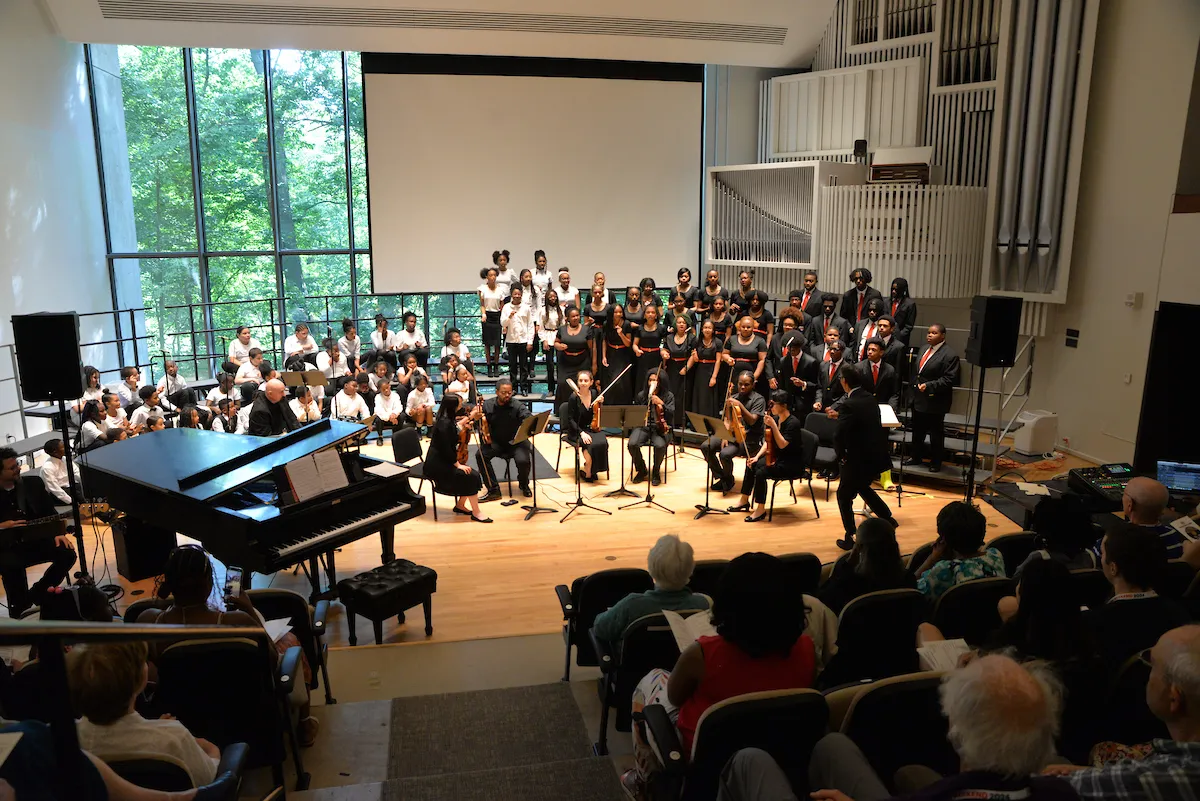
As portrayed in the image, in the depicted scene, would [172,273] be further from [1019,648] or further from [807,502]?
[1019,648]

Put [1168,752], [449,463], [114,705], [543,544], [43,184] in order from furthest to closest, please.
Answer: [43,184] → [449,463] → [543,544] → [114,705] → [1168,752]

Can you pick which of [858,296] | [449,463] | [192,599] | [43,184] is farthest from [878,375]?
[43,184]

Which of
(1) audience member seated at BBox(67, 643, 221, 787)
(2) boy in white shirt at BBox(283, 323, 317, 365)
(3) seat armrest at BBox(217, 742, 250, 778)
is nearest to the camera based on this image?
(1) audience member seated at BBox(67, 643, 221, 787)

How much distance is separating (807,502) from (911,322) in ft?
9.09

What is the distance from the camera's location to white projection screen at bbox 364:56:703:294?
1166 cm

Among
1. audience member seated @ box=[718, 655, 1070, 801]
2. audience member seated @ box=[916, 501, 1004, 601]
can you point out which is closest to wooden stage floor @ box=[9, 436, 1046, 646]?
audience member seated @ box=[916, 501, 1004, 601]

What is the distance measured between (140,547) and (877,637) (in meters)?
5.24

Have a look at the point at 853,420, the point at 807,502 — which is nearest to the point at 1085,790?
the point at 853,420

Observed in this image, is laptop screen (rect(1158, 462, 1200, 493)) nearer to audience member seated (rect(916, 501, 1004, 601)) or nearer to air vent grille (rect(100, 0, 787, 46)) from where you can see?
audience member seated (rect(916, 501, 1004, 601))

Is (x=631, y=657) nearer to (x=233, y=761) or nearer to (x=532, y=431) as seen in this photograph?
(x=233, y=761)

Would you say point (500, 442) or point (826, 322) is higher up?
Result: point (826, 322)

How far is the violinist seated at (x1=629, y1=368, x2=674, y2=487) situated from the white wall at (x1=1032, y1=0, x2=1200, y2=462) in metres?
4.68

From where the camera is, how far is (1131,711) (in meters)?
2.48

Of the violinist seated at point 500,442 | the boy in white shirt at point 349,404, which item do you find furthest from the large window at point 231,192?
the violinist seated at point 500,442
